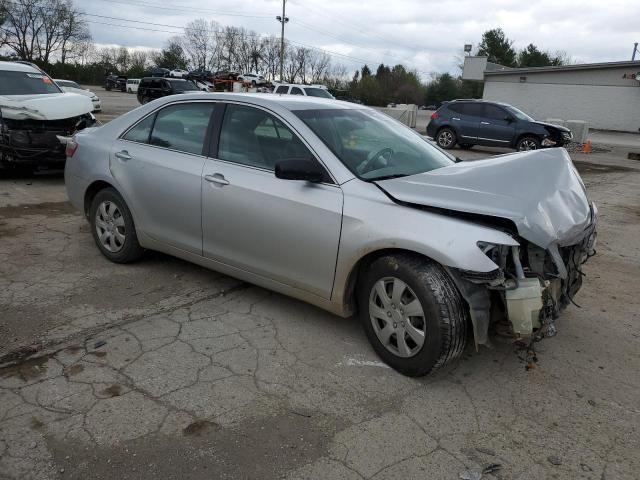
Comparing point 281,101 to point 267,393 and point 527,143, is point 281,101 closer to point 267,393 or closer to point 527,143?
point 267,393

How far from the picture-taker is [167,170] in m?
4.29

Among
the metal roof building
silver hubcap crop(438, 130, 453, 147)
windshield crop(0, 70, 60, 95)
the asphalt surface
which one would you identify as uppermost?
the metal roof building

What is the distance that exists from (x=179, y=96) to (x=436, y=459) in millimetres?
3525

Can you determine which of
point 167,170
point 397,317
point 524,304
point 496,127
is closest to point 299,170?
point 397,317

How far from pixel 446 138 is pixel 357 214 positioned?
15653mm

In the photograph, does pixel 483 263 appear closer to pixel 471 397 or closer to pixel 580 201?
pixel 471 397

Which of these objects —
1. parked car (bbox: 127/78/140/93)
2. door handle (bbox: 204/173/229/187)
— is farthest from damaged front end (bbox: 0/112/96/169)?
parked car (bbox: 127/78/140/93)

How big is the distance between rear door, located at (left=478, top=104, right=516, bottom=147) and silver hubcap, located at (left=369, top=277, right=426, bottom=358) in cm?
1494

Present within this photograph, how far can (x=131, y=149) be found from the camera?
15.2ft

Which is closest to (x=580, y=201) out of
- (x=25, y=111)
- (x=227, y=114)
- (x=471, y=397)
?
(x=471, y=397)

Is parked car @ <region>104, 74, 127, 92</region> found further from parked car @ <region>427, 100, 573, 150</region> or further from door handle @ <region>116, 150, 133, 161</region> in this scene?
door handle @ <region>116, 150, 133, 161</region>

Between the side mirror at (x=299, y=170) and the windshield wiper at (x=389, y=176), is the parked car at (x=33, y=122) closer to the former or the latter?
the side mirror at (x=299, y=170)

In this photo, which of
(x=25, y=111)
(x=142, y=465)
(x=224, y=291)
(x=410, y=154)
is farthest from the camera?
(x=25, y=111)

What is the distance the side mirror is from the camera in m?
3.37
